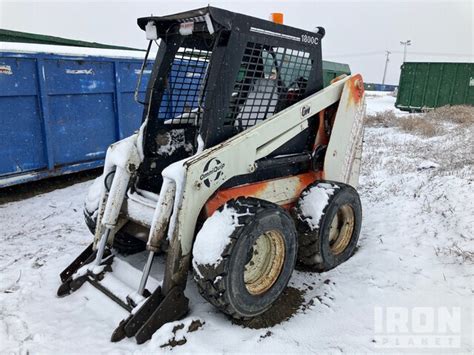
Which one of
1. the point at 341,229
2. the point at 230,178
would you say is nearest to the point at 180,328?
the point at 230,178

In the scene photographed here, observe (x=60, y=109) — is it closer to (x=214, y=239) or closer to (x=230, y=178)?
(x=230, y=178)

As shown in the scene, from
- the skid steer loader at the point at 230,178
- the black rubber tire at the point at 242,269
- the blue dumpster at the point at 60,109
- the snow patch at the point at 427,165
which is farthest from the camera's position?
the snow patch at the point at 427,165

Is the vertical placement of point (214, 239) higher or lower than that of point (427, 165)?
higher

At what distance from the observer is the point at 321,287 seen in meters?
3.11

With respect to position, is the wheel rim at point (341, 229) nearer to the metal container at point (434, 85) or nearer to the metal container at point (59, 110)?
the metal container at point (59, 110)

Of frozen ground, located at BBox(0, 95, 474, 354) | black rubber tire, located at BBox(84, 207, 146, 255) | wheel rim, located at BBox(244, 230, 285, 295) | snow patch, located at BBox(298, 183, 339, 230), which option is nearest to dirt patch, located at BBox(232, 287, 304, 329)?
frozen ground, located at BBox(0, 95, 474, 354)

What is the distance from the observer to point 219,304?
241cm

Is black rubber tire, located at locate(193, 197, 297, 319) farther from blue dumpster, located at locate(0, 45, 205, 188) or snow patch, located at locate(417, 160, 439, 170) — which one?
snow patch, located at locate(417, 160, 439, 170)

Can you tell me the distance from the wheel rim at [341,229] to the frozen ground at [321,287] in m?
0.18

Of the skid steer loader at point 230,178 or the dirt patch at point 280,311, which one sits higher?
the skid steer loader at point 230,178

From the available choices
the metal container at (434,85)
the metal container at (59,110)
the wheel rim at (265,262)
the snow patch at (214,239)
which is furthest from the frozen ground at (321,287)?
the metal container at (434,85)

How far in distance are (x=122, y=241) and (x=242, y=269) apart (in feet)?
4.34

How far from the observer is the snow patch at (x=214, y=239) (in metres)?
2.37

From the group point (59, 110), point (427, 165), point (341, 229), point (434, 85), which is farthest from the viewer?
point (434, 85)
